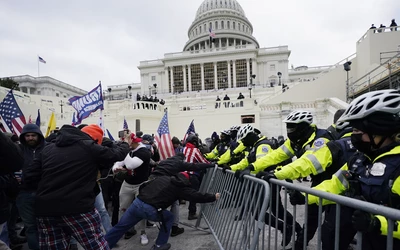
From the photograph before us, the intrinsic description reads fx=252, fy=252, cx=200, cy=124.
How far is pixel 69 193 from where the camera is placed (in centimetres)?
255

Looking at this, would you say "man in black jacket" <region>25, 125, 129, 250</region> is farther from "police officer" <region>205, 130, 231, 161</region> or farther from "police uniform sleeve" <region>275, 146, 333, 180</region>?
"police officer" <region>205, 130, 231, 161</region>

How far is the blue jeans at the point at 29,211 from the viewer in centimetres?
351

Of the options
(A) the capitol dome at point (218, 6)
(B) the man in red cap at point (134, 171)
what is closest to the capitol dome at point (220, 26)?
(A) the capitol dome at point (218, 6)

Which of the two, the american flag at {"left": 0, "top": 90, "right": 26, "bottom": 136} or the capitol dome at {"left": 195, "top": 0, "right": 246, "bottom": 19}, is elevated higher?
the capitol dome at {"left": 195, "top": 0, "right": 246, "bottom": 19}

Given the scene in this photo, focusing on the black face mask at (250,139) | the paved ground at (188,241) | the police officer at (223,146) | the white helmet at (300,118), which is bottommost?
the paved ground at (188,241)

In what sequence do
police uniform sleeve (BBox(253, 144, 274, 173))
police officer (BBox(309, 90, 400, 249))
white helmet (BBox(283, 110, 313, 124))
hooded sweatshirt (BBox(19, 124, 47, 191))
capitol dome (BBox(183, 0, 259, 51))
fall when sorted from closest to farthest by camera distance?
1. police officer (BBox(309, 90, 400, 249))
2. white helmet (BBox(283, 110, 313, 124))
3. hooded sweatshirt (BBox(19, 124, 47, 191))
4. police uniform sleeve (BBox(253, 144, 274, 173))
5. capitol dome (BBox(183, 0, 259, 51))

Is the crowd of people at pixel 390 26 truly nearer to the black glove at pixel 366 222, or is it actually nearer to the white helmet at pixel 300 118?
the white helmet at pixel 300 118

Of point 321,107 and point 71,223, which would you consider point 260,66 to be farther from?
point 71,223

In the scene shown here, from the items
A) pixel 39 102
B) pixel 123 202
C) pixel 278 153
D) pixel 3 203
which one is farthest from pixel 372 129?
pixel 39 102

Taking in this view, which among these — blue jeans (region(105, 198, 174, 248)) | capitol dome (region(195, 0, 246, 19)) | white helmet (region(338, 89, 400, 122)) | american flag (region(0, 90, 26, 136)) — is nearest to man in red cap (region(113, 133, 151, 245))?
blue jeans (region(105, 198, 174, 248))

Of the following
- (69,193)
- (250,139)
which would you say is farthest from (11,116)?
(250,139)

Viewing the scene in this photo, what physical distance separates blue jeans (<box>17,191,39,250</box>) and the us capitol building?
18.1 m

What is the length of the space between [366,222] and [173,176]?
8.55 ft

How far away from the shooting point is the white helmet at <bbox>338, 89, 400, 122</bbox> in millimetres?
1828
